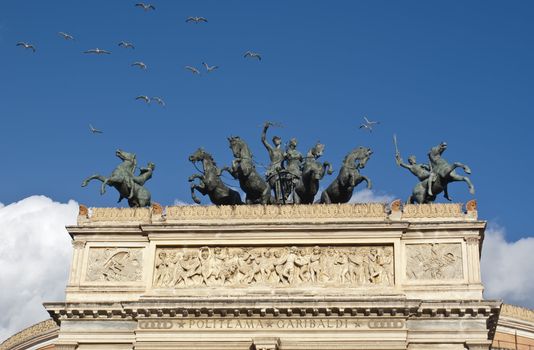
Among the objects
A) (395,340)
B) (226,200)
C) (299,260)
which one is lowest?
(395,340)

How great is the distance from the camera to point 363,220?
40.4 meters

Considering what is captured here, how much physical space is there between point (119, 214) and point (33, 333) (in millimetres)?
15254

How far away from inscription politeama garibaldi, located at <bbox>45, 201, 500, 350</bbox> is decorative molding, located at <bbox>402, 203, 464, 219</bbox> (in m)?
0.04

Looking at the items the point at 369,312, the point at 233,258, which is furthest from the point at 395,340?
the point at 233,258

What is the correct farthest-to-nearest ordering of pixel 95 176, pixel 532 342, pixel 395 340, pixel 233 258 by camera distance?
pixel 532 342 → pixel 95 176 → pixel 233 258 → pixel 395 340

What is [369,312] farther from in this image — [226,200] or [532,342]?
[532,342]

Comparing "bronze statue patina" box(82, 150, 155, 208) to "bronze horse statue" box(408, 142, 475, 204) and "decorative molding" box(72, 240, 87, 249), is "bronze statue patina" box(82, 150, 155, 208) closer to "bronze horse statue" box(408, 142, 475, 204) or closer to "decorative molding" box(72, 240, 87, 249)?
"decorative molding" box(72, 240, 87, 249)

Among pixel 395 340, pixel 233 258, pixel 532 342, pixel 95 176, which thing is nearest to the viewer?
pixel 395 340

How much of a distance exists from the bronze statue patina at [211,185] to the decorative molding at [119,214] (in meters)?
2.50

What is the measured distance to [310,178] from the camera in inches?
1672

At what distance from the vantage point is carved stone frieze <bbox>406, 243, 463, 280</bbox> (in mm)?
39562

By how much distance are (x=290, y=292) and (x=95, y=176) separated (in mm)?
9599

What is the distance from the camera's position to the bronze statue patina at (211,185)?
43094mm

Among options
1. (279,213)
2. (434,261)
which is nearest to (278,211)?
(279,213)
